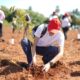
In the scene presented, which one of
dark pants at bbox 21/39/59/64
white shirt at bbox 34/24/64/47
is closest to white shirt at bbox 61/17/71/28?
dark pants at bbox 21/39/59/64

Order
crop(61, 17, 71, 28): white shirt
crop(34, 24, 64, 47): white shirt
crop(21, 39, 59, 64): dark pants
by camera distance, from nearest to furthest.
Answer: crop(34, 24, 64, 47): white shirt, crop(21, 39, 59, 64): dark pants, crop(61, 17, 71, 28): white shirt

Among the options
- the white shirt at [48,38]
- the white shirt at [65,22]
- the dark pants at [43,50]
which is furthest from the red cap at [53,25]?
the white shirt at [65,22]

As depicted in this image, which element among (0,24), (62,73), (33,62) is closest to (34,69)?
(33,62)

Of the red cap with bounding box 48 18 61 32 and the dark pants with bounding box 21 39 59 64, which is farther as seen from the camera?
the dark pants with bounding box 21 39 59 64

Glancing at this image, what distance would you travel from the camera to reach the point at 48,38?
24.6 feet

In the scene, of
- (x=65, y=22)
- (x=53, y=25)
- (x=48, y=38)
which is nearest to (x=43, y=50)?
(x=48, y=38)

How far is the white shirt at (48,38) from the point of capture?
7.18m

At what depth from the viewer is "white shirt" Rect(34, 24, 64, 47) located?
7184 millimetres

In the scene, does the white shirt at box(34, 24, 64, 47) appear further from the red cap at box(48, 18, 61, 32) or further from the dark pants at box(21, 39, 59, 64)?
the red cap at box(48, 18, 61, 32)

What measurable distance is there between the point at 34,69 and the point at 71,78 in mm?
940

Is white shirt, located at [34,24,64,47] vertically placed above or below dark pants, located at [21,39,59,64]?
above

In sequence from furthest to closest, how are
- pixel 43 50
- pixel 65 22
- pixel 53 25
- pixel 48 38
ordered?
1. pixel 65 22
2. pixel 43 50
3. pixel 48 38
4. pixel 53 25

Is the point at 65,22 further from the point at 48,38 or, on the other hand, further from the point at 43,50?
the point at 48,38

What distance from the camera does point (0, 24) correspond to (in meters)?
16.3
